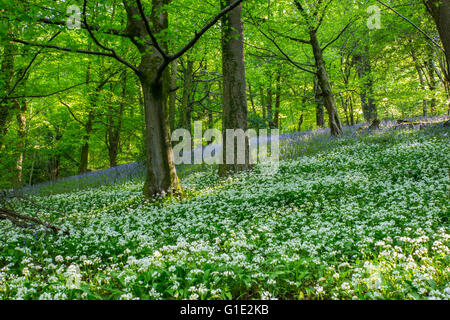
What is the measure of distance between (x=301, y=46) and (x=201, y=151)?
10.9m

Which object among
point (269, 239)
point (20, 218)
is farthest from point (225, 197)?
point (20, 218)

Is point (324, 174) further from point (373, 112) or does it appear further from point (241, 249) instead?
point (373, 112)

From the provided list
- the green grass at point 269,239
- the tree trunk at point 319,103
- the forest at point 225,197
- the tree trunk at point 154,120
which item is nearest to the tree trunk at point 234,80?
the forest at point 225,197

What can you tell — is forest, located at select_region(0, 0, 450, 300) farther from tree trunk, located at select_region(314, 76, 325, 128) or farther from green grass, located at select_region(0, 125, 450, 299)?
tree trunk, located at select_region(314, 76, 325, 128)

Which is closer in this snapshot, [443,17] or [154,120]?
[443,17]

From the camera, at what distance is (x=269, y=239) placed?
167 inches

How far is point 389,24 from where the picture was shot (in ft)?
62.2

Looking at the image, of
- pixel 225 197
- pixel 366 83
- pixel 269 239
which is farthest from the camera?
pixel 366 83

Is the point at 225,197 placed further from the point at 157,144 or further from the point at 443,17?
the point at 443,17

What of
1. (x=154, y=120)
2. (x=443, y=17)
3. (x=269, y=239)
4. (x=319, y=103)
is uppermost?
(x=319, y=103)

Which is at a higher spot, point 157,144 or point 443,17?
point 443,17

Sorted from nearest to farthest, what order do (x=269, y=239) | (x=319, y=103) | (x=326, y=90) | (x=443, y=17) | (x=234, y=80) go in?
(x=269, y=239)
(x=443, y=17)
(x=234, y=80)
(x=326, y=90)
(x=319, y=103)

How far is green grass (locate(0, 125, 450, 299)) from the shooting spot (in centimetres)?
313

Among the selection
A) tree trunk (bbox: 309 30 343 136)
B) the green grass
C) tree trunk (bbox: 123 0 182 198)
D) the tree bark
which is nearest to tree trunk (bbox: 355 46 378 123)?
tree trunk (bbox: 309 30 343 136)
